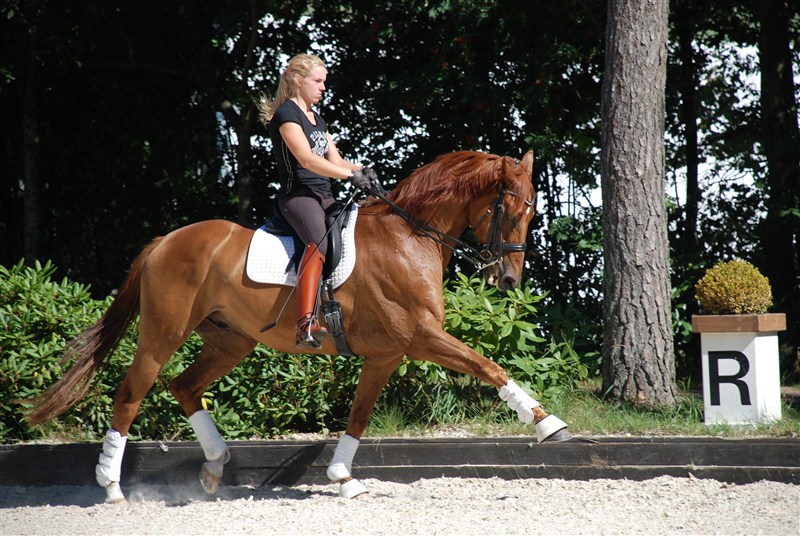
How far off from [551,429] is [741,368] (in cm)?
212

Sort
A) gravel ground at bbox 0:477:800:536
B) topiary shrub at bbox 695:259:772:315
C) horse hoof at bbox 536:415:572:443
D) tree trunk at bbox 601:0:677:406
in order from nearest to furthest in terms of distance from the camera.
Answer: gravel ground at bbox 0:477:800:536 → horse hoof at bbox 536:415:572:443 → topiary shrub at bbox 695:259:772:315 → tree trunk at bbox 601:0:677:406

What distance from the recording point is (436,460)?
508 centimetres

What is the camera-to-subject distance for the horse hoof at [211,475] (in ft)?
16.0

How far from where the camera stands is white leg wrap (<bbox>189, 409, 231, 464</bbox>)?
192 inches

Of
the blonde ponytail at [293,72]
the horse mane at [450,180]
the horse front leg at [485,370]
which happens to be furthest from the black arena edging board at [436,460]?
the blonde ponytail at [293,72]

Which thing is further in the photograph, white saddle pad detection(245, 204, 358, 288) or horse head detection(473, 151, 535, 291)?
white saddle pad detection(245, 204, 358, 288)

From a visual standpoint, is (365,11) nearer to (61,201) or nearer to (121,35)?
(121,35)

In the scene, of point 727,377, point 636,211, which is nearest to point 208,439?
point 727,377

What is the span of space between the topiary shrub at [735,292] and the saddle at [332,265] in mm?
2848

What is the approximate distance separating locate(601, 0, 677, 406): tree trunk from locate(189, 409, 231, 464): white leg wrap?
315 cm

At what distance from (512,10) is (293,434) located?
200 inches

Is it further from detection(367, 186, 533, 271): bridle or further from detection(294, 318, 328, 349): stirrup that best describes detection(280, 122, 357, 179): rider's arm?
detection(294, 318, 328, 349): stirrup

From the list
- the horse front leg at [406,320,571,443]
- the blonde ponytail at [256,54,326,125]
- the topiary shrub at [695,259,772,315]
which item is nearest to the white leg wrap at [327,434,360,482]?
the horse front leg at [406,320,571,443]

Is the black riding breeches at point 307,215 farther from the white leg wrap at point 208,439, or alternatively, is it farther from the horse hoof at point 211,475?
the horse hoof at point 211,475
